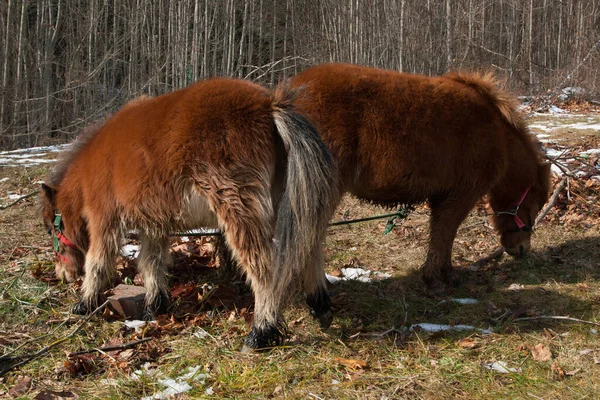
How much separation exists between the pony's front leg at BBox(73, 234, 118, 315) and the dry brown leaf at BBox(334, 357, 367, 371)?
1.97 metres

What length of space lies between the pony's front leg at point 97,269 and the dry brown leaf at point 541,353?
319cm

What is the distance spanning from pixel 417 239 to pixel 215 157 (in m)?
3.60

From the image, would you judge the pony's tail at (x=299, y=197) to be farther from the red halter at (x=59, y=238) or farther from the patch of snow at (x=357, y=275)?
the red halter at (x=59, y=238)

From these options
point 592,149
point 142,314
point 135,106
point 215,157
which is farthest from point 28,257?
point 592,149

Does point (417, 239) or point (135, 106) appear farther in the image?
point (417, 239)

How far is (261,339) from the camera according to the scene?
152 inches

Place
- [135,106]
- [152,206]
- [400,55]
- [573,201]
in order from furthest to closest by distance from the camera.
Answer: [400,55] → [573,201] → [135,106] → [152,206]

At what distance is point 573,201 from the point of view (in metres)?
7.25

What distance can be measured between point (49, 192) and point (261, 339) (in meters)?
2.52

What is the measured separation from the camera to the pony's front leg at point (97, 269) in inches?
173

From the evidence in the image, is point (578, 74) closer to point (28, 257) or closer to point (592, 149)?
point (592, 149)

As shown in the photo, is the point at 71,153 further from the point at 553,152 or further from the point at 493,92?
the point at 553,152

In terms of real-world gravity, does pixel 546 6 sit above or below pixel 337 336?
above

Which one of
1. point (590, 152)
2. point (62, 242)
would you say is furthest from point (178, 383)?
point (590, 152)
